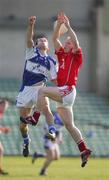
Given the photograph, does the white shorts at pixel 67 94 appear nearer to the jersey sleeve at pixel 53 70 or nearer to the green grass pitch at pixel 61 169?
the jersey sleeve at pixel 53 70

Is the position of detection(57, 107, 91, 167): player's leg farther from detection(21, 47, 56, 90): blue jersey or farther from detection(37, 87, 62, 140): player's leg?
detection(21, 47, 56, 90): blue jersey

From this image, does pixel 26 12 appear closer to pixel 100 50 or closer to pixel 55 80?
pixel 100 50

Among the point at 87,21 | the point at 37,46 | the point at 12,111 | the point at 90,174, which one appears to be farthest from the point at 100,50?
the point at 37,46

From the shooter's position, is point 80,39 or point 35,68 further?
point 80,39


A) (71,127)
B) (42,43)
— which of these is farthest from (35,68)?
(71,127)

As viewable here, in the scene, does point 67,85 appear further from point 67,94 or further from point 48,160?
point 48,160

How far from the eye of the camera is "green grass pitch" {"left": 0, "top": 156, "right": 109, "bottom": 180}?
21.6 m

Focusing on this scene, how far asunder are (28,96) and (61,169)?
21.5ft

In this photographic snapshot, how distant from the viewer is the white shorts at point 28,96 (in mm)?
18438

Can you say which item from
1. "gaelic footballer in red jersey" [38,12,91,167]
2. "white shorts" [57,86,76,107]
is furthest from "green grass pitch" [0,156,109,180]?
"white shorts" [57,86,76,107]

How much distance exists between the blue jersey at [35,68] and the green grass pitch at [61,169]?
3.04 meters

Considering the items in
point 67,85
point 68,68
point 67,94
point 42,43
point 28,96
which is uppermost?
point 42,43

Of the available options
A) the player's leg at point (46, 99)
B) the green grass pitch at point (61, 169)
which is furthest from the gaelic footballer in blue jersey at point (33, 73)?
the green grass pitch at point (61, 169)

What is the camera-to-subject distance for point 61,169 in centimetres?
2470
